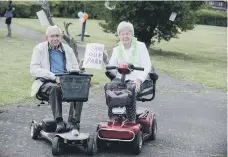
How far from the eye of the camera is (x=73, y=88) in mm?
6945

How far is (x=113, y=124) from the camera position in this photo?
23.6ft

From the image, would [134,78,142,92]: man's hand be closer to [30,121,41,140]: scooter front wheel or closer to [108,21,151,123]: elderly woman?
[108,21,151,123]: elderly woman

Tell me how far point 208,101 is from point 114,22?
11.8 meters

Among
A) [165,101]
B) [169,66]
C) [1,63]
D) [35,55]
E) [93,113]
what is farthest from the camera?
[169,66]

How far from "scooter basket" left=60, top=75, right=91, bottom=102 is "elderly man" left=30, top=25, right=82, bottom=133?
0.68 feet

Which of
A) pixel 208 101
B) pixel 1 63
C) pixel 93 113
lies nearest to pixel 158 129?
pixel 93 113

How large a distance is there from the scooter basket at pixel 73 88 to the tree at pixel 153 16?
1588 centimetres

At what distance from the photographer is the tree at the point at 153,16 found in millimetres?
22680

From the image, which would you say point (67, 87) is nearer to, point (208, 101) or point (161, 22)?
point (208, 101)

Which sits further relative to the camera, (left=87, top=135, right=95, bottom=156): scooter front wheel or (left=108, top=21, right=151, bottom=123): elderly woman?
(left=108, top=21, right=151, bottom=123): elderly woman

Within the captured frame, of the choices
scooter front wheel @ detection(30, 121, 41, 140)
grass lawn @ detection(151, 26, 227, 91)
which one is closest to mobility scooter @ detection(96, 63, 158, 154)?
scooter front wheel @ detection(30, 121, 41, 140)

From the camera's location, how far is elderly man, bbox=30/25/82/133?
720 cm

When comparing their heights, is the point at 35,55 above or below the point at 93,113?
above

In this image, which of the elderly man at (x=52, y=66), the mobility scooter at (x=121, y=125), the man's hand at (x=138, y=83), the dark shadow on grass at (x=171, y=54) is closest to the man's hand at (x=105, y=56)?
the mobility scooter at (x=121, y=125)
